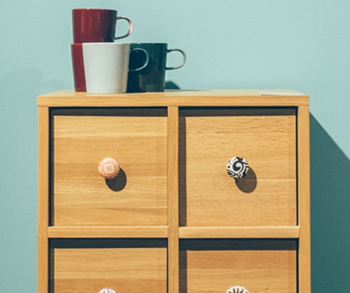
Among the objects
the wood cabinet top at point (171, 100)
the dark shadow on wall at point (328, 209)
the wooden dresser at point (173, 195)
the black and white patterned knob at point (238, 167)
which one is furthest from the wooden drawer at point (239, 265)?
the dark shadow on wall at point (328, 209)

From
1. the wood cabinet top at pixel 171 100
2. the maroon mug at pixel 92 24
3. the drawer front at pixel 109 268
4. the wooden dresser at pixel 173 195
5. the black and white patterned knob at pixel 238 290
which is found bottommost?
the black and white patterned knob at pixel 238 290

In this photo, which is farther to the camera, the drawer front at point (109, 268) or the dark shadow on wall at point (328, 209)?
the dark shadow on wall at point (328, 209)

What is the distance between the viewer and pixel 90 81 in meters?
1.31

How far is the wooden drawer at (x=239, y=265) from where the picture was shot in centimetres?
127

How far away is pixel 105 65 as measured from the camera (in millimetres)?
1296

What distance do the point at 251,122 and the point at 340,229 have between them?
51 centimetres

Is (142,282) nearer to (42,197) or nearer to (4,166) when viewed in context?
(42,197)

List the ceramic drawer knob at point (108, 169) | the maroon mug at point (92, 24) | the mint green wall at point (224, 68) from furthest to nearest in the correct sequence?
the mint green wall at point (224, 68), the maroon mug at point (92, 24), the ceramic drawer knob at point (108, 169)

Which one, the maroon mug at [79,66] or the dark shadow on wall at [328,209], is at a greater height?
the maroon mug at [79,66]

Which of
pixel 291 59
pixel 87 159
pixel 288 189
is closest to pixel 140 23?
pixel 291 59

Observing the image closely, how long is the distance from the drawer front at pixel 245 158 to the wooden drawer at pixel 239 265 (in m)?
0.04

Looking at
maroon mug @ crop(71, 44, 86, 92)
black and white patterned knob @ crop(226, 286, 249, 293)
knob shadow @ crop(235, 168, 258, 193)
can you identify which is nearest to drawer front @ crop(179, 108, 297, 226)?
knob shadow @ crop(235, 168, 258, 193)

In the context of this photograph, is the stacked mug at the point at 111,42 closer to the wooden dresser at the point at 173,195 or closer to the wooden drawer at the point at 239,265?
the wooden dresser at the point at 173,195

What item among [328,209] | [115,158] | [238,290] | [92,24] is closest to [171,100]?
[115,158]
